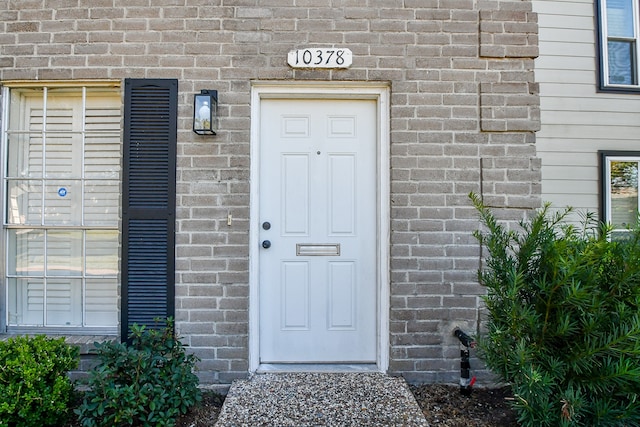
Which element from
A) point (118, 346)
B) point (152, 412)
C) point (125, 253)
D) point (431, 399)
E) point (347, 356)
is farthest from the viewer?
point (347, 356)

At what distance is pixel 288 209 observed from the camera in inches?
134

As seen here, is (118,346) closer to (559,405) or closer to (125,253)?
(125,253)

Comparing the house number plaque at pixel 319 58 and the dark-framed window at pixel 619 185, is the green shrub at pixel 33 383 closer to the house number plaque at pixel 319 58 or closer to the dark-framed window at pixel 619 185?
the house number plaque at pixel 319 58

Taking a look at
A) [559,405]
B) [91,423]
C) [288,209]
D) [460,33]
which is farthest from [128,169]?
[559,405]

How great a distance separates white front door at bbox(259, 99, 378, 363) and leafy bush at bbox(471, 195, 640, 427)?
1.22 meters

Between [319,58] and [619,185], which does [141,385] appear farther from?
[619,185]

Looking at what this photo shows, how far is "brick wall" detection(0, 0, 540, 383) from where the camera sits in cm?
323

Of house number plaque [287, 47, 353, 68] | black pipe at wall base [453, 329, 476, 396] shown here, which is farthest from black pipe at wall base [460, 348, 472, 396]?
house number plaque [287, 47, 353, 68]

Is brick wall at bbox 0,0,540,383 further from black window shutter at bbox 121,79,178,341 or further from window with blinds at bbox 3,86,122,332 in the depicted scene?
window with blinds at bbox 3,86,122,332

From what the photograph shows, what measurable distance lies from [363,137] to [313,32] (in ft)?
3.07

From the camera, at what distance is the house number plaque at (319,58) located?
324 cm

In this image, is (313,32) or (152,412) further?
(313,32)

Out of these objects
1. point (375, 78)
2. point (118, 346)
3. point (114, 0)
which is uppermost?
point (114, 0)

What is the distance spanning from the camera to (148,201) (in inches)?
127
